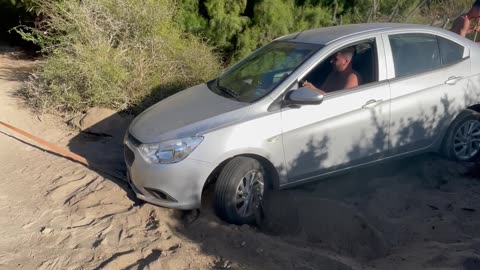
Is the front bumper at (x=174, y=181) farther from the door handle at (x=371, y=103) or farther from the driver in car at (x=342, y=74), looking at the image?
the door handle at (x=371, y=103)

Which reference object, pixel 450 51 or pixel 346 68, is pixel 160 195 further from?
pixel 450 51

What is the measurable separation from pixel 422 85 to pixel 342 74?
915 mm

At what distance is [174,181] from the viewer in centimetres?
468

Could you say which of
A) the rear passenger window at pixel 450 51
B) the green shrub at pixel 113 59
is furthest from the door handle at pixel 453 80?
the green shrub at pixel 113 59

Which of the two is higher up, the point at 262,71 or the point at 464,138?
the point at 262,71

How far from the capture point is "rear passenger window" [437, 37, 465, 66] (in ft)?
19.6

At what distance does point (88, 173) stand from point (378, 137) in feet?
10.3

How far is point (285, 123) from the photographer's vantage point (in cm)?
495

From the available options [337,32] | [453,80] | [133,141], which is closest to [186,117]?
[133,141]

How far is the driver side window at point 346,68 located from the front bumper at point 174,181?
4.70 feet

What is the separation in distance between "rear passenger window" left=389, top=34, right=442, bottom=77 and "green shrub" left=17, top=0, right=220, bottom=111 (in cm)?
375

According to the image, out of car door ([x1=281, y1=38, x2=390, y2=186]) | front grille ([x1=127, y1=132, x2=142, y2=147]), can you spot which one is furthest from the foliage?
car door ([x1=281, y1=38, x2=390, y2=186])

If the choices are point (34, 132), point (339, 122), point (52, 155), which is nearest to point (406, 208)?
point (339, 122)

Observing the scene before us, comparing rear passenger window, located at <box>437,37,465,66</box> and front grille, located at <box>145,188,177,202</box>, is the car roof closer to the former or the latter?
rear passenger window, located at <box>437,37,465,66</box>
